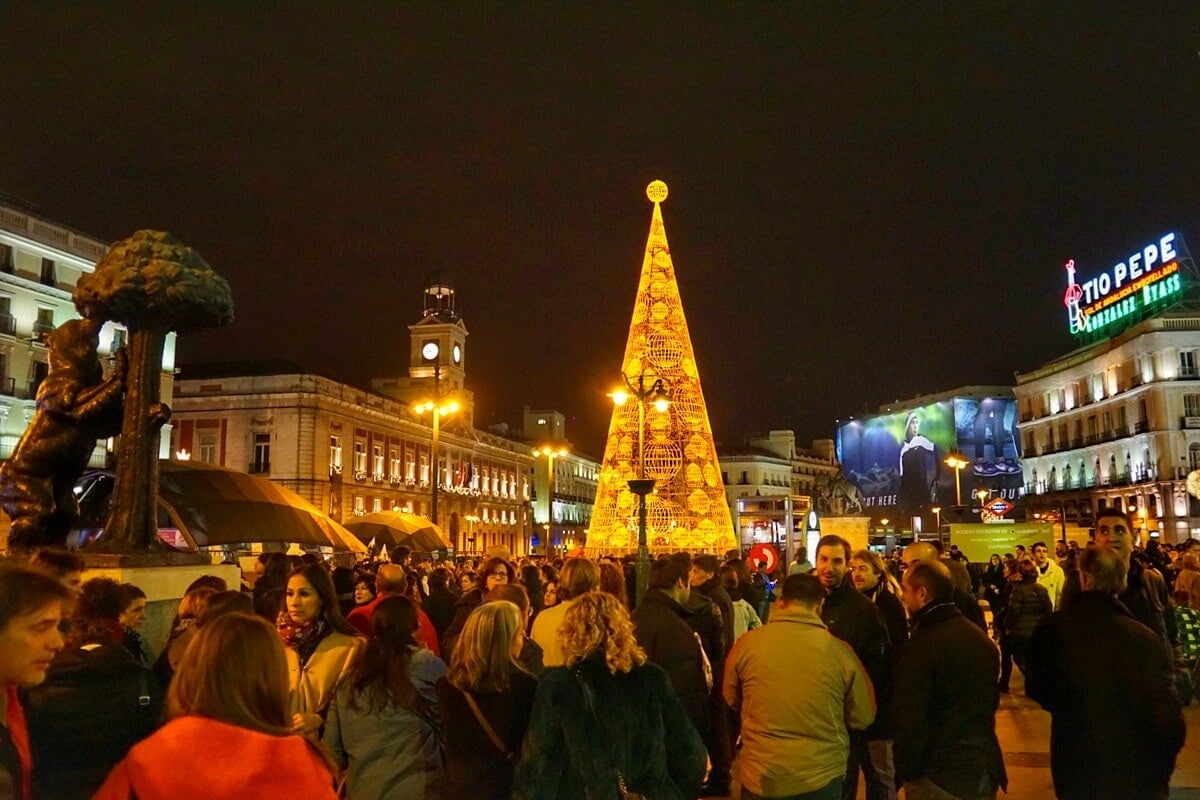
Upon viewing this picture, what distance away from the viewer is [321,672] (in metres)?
4.49

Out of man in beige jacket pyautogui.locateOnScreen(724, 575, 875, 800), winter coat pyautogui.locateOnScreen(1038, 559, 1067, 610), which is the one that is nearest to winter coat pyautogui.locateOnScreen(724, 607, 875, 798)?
man in beige jacket pyautogui.locateOnScreen(724, 575, 875, 800)

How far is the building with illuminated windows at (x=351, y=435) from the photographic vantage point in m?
54.5

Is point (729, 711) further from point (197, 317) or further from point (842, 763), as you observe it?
point (197, 317)

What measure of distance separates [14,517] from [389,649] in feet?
14.7

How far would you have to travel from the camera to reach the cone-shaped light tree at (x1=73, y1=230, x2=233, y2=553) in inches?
289

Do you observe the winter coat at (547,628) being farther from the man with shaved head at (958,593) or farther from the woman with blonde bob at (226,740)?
the woman with blonde bob at (226,740)

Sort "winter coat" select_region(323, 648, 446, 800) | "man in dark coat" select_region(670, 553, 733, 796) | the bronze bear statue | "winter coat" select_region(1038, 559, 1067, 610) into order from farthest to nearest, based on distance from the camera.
Result: "winter coat" select_region(1038, 559, 1067, 610)
the bronze bear statue
"man in dark coat" select_region(670, 553, 733, 796)
"winter coat" select_region(323, 648, 446, 800)

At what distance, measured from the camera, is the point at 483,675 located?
3.94m

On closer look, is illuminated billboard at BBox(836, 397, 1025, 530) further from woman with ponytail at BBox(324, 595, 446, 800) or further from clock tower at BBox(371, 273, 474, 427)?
woman with ponytail at BBox(324, 595, 446, 800)

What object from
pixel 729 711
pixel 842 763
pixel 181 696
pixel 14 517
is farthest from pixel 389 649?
pixel 14 517

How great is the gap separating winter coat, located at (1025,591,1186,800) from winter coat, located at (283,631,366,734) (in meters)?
3.33

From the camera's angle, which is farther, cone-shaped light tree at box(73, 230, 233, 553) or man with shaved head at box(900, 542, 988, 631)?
cone-shaped light tree at box(73, 230, 233, 553)

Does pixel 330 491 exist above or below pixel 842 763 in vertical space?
above

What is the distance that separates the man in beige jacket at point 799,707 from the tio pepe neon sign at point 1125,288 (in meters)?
59.0
